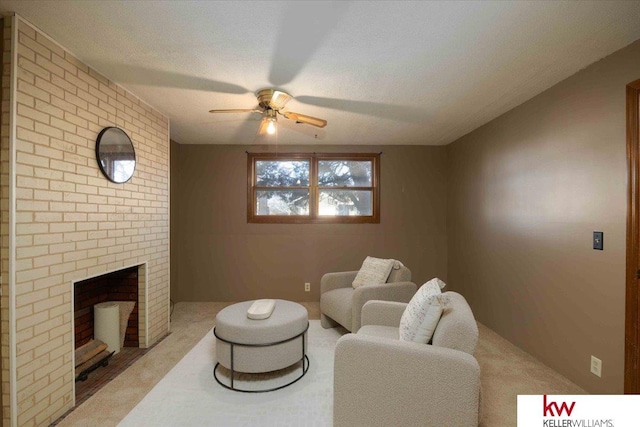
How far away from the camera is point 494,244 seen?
307cm

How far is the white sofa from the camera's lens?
1348 millimetres

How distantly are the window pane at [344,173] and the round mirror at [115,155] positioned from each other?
2.43m

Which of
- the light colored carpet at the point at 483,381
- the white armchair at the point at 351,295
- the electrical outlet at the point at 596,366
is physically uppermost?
the white armchair at the point at 351,295

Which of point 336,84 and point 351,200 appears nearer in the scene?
point 336,84

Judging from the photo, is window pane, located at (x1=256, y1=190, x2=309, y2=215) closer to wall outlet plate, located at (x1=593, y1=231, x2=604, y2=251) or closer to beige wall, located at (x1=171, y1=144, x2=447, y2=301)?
beige wall, located at (x1=171, y1=144, x2=447, y2=301)

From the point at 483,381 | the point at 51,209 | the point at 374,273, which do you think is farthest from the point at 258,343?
the point at 483,381

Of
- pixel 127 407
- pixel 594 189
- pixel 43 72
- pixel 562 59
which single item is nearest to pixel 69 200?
pixel 43 72

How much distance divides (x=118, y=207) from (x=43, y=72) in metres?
1.06

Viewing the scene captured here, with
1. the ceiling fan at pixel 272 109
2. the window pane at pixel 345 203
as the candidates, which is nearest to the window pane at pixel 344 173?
the window pane at pixel 345 203

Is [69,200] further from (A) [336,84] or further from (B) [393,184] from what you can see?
(B) [393,184]

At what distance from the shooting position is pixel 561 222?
221 cm

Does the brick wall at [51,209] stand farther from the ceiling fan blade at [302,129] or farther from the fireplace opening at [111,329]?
the ceiling fan blade at [302,129]

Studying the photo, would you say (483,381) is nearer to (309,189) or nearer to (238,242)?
(309,189)

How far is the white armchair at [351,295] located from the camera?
2605mm
